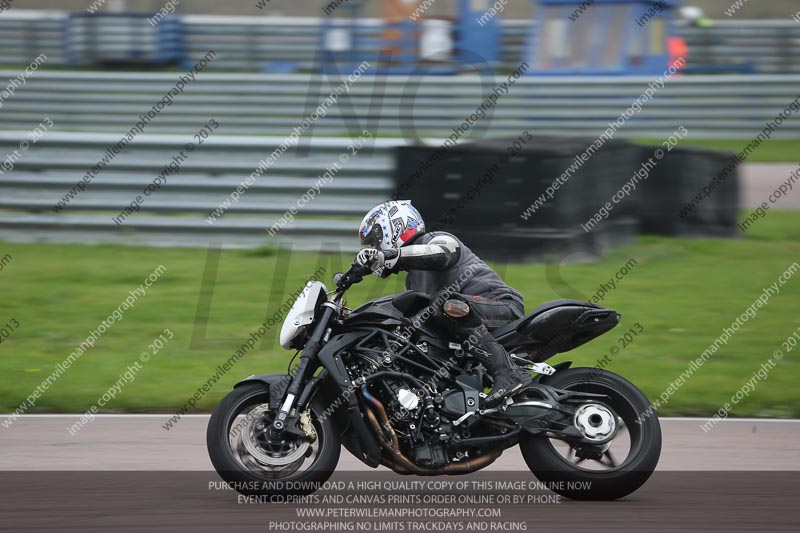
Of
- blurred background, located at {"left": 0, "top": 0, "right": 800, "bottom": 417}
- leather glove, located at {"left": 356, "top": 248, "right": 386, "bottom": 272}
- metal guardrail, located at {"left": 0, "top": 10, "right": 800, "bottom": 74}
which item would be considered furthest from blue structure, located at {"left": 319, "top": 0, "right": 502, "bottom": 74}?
leather glove, located at {"left": 356, "top": 248, "right": 386, "bottom": 272}

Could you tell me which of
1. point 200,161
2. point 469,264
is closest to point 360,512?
point 469,264

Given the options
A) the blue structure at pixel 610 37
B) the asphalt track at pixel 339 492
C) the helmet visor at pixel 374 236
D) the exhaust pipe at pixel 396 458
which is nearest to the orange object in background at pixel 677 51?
the blue structure at pixel 610 37

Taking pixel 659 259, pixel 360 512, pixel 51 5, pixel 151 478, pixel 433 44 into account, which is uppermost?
pixel 360 512

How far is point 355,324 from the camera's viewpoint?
20.3 feet

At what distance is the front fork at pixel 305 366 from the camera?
5.92 m

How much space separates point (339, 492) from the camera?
6301 millimetres

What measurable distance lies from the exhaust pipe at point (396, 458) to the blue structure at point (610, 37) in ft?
55.2

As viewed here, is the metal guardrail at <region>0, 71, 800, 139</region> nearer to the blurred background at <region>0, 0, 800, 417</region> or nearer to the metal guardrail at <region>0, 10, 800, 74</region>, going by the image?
the blurred background at <region>0, 0, 800, 417</region>

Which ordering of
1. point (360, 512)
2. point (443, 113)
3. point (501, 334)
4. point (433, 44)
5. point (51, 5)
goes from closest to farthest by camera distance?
point (360, 512)
point (501, 334)
point (443, 113)
point (433, 44)
point (51, 5)

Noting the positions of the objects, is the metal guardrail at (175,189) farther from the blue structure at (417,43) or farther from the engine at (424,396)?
the blue structure at (417,43)

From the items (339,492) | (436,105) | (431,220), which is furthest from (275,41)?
(339,492)

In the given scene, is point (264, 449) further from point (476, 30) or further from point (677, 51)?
point (476, 30)

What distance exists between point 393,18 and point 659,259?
46.4 ft

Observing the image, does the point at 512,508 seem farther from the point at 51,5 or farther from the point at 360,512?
the point at 51,5
